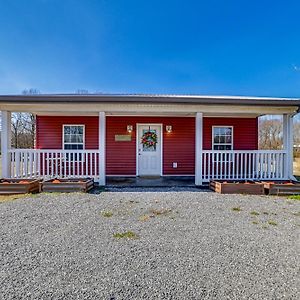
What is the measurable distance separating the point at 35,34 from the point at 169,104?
879cm

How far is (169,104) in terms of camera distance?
260 inches

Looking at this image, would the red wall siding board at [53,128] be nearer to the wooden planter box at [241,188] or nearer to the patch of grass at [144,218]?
the wooden planter box at [241,188]

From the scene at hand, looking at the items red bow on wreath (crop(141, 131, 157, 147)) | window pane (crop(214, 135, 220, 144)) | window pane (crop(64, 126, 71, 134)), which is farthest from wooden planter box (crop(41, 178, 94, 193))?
window pane (crop(214, 135, 220, 144))

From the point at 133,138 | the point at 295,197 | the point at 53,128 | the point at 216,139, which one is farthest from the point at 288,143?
the point at 53,128

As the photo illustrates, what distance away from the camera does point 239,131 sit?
9367 mm

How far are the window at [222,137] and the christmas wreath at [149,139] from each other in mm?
2579

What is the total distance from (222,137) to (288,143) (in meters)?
2.65

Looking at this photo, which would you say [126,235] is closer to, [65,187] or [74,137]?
[65,187]

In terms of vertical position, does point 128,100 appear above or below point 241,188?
above

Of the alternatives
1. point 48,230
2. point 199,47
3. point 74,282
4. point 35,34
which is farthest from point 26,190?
point 199,47

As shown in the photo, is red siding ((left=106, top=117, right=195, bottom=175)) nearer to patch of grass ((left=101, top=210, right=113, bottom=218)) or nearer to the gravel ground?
the gravel ground

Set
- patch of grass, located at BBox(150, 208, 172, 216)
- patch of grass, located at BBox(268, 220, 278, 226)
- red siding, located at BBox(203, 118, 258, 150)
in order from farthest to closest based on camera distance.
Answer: red siding, located at BBox(203, 118, 258, 150), patch of grass, located at BBox(150, 208, 172, 216), patch of grass, located at BBox(268, 220, 278, 226)

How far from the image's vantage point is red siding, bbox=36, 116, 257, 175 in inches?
355

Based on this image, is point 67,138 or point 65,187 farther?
point 67,138
